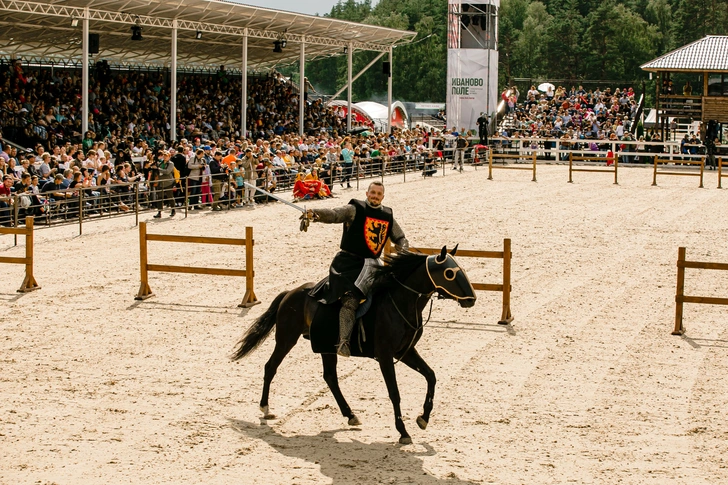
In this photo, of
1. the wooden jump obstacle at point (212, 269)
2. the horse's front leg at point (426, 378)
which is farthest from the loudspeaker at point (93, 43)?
the horse's front leg at point (426, 378)

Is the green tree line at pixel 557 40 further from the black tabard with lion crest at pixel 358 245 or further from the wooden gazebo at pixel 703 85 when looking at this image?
the black tabard with lion crest at pixel 358 245

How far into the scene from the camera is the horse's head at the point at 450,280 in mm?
8523

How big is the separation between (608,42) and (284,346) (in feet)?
283

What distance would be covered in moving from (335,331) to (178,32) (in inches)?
1367

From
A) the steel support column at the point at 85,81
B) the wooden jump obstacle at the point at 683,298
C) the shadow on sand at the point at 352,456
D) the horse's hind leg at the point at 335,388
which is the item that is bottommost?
the shadow on sand at the point at 352,456

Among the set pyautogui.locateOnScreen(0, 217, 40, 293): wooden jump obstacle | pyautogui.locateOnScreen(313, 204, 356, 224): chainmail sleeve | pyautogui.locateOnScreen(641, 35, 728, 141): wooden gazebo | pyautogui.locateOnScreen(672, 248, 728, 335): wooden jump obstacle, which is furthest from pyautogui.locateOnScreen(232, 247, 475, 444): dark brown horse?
pyautogui.locateOnScreen(641, 35, 728, 141): wooden gazebo

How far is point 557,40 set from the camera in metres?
94.4

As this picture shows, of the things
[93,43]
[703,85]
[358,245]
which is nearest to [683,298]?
[358,245]

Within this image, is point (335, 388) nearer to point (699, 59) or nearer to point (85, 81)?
point (85, 81)

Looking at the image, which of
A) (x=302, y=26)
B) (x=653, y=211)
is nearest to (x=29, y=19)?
(x=302, y=26)

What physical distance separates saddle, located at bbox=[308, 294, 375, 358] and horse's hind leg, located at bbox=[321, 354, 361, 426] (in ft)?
0.40

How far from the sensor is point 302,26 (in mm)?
40344

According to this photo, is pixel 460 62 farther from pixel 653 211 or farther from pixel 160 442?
pixel 160 442

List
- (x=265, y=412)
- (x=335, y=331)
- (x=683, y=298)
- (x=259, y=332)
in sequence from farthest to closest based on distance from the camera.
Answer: (x=683, y=298)
(x=259, y=332)
(x=265, y=412)
(x=335, y=331)
